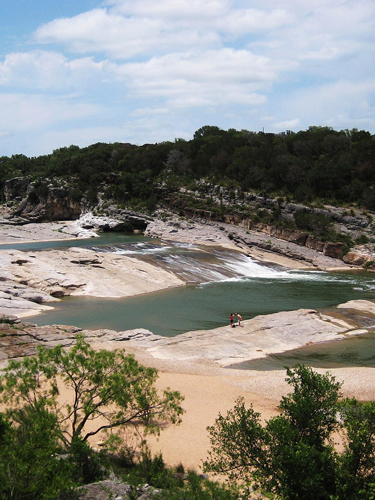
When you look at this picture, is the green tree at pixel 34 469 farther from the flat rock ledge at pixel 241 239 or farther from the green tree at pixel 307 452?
the flat rock ledge at pixel 241 239

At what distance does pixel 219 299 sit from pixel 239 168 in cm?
4296

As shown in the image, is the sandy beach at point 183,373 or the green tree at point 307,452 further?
the sandy beach at point 183,373

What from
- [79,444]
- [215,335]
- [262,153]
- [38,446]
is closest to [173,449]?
[79,444]

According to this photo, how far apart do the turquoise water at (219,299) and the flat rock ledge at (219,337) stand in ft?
4.10

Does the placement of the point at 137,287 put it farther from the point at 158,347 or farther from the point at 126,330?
the point at 158,347

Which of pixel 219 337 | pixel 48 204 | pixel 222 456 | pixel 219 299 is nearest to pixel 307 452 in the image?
pixel 222 456

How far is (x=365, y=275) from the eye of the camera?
160ft

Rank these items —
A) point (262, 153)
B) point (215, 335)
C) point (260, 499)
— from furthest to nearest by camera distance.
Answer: point (262, 153)
point (215, 335)
point (260, 499)

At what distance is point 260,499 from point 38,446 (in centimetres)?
491

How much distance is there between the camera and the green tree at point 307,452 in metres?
9.67

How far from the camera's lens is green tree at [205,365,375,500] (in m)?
9.67

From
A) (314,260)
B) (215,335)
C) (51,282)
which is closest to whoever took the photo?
(215,335)

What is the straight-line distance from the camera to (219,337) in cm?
2625

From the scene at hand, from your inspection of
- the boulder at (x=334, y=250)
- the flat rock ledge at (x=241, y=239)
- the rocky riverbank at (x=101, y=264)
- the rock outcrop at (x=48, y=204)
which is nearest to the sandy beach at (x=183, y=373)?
the rocky riverbank at (x=101, y=264)
